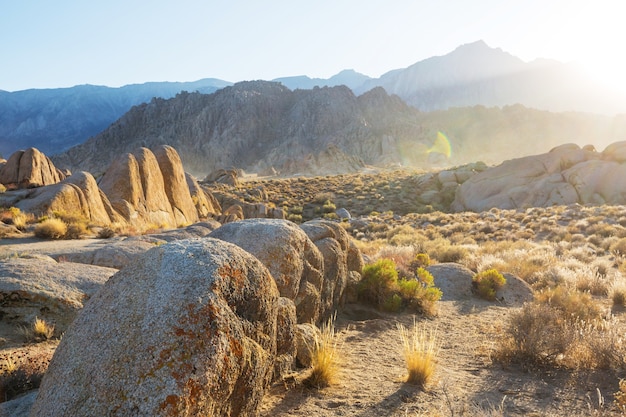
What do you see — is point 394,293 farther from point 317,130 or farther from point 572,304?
point 317,130

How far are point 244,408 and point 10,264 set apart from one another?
6.26 m

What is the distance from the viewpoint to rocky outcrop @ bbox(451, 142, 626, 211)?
3884 centimetres

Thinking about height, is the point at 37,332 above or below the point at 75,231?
above

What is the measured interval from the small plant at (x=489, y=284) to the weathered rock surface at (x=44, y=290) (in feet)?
33.0

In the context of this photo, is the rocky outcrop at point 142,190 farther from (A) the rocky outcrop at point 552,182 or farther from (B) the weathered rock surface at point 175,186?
(A) the rocky outcrop at point 552,182

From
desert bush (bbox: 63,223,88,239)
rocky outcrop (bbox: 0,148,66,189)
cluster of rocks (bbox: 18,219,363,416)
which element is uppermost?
rocky outcrop (bbox: 0,148,66,189)

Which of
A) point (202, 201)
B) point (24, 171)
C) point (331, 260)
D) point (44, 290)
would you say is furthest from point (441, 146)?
point (44, 290)

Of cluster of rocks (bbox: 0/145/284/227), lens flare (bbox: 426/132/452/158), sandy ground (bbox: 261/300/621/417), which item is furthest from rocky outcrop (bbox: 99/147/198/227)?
lens flare (bbox: 426/132/452/158)

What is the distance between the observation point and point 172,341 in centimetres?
305

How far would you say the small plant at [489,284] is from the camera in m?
12.4

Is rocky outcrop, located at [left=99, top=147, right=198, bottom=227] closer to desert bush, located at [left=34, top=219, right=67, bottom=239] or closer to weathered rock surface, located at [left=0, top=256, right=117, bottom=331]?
desert bush, located at [left=34, top=219, right=67, bottom=239]

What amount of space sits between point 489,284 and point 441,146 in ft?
395

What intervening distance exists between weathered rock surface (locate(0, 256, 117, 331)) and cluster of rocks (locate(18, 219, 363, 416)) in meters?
3.97

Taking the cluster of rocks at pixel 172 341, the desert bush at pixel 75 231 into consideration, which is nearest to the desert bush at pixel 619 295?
the cluster of rocks at pixel 172 341
